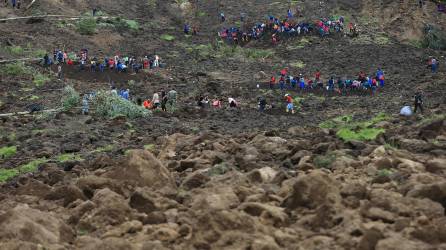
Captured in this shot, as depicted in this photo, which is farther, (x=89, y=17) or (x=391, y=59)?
(x=89, y=17)

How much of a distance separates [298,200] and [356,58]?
3267 centimetres

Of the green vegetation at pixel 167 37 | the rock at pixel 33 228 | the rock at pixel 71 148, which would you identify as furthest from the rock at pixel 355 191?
the green vegetation at pixel 167 37

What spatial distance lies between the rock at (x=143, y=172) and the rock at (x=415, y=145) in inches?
202

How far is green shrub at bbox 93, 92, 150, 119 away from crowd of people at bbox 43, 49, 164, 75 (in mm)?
8488

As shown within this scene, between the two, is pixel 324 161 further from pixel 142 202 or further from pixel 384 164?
pixel 142 202

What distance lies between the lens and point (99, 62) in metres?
36.9

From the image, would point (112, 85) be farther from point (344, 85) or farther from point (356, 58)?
point (356, 58)

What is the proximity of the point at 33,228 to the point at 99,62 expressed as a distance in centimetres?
2855

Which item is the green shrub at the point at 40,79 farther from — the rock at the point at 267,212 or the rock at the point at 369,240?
the rock at the point at 369,240

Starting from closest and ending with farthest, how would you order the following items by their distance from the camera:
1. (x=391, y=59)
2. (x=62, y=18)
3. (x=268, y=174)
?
1. (x=268, y=174)
2. (x=391, y=59)
3. (x=62, y=18)

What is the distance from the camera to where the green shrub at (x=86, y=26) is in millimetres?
42438

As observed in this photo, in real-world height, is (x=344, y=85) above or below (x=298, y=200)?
below

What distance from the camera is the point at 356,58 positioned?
41094 millimetres

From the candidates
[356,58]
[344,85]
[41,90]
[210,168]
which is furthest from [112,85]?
[210,168]
